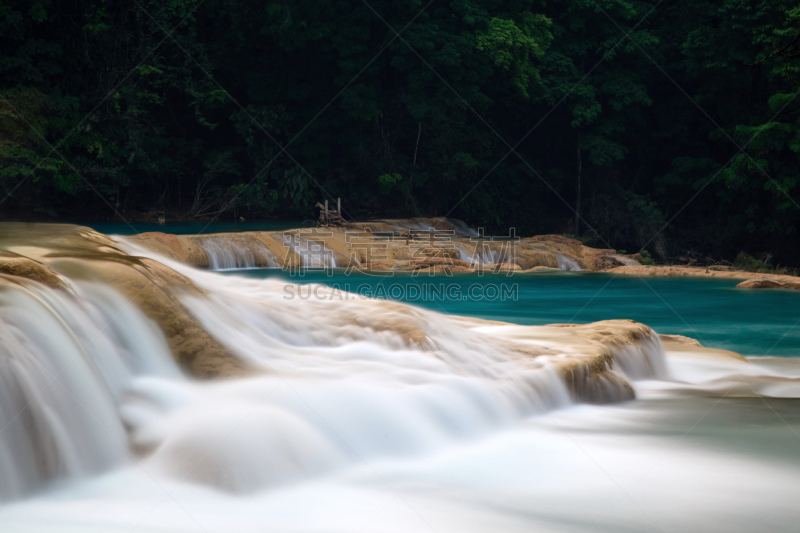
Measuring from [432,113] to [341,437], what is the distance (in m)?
17.9

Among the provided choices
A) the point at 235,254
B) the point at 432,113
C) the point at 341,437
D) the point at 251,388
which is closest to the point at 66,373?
the point at 251,388

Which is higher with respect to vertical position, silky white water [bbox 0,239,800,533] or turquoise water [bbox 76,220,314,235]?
turquoise water [bbox 76,220,314,235]

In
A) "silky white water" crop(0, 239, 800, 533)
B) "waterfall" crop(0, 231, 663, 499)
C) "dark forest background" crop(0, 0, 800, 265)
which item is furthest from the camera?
"dark forest background" crop(0, 0, 800, 265)

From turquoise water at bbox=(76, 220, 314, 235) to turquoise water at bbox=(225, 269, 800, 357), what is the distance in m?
4.82

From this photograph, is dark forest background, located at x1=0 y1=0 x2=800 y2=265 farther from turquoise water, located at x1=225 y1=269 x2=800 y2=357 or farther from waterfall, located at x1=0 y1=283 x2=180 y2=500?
waterfall, located at x1=0 y1=283 x2=180 y2=500

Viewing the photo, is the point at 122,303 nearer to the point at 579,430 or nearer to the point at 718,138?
the point at 579,430

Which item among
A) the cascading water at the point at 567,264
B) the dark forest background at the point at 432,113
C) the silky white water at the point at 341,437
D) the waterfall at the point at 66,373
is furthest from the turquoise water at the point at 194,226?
the waterfall at the point at 66,373

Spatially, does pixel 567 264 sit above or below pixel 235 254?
below

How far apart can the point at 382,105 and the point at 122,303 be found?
59.8 ft

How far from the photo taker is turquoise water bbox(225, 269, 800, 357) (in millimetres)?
9453

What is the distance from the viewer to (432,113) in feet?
69.0

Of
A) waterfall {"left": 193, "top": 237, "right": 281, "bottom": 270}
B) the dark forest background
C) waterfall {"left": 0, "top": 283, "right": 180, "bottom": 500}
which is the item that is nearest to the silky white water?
waterfall {"left": 0, "top": 283, "right": 180, "bottom": 500}

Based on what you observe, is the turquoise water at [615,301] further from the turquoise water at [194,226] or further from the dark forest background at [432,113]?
the dark forest background at [432,113]

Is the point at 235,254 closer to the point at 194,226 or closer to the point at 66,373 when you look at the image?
the point at 194,226
